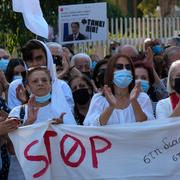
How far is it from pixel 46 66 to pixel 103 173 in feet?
A: 4.46

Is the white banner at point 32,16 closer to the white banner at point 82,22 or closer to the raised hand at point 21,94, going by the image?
the raised hand at point 21,94

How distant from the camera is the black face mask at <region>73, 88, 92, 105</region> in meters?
7.49

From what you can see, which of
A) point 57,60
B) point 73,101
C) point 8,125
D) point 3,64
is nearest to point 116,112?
point 8,125

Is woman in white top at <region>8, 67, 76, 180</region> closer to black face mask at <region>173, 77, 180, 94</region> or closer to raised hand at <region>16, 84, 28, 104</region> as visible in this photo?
raised hand at <region>16, 84, 28, 104</region>

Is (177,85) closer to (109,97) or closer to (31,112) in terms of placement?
(109,97)

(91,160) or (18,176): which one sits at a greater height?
(91,160)

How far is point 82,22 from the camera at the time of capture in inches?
540

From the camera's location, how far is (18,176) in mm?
8172

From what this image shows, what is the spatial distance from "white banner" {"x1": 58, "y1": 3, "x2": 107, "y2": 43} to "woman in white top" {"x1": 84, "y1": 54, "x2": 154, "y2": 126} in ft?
22.3

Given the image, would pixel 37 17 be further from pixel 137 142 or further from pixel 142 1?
pixel 142 1

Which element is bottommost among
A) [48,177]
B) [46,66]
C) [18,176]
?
[18,176]

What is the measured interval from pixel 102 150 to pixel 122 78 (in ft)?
2.17

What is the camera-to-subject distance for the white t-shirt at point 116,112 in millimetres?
6129

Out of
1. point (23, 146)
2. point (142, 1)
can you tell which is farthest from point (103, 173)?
point (142, 1)
